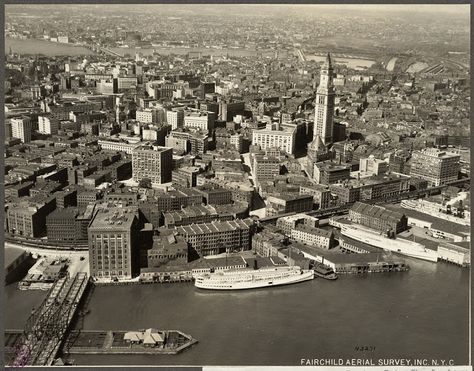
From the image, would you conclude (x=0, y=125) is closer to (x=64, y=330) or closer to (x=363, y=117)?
(x=64, y=330)

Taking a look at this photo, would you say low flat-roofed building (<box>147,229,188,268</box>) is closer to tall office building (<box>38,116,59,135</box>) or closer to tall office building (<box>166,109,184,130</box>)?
tall office building (<box>38,116,59,135</box>)

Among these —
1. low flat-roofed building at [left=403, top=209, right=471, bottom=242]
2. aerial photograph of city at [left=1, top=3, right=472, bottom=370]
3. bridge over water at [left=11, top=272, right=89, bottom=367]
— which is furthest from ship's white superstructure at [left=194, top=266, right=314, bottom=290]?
low flat-roofed building at [left=403, top=209, right=471, bottom=242]

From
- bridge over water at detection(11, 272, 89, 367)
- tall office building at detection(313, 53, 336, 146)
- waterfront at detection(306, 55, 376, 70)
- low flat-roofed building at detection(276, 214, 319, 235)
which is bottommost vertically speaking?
bridge over water at detection(11, 272, 89, 367)

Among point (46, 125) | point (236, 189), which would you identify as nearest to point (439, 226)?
point (236, 189)

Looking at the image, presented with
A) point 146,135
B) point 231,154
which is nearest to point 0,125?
point 231,154

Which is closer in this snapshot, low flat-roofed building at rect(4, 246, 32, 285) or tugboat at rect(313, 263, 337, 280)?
low flat-roofed building at rect(4, 246, 32, 285)

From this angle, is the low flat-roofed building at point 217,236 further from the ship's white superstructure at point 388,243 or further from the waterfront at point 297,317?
the ship's white superstructure at point 388,243
